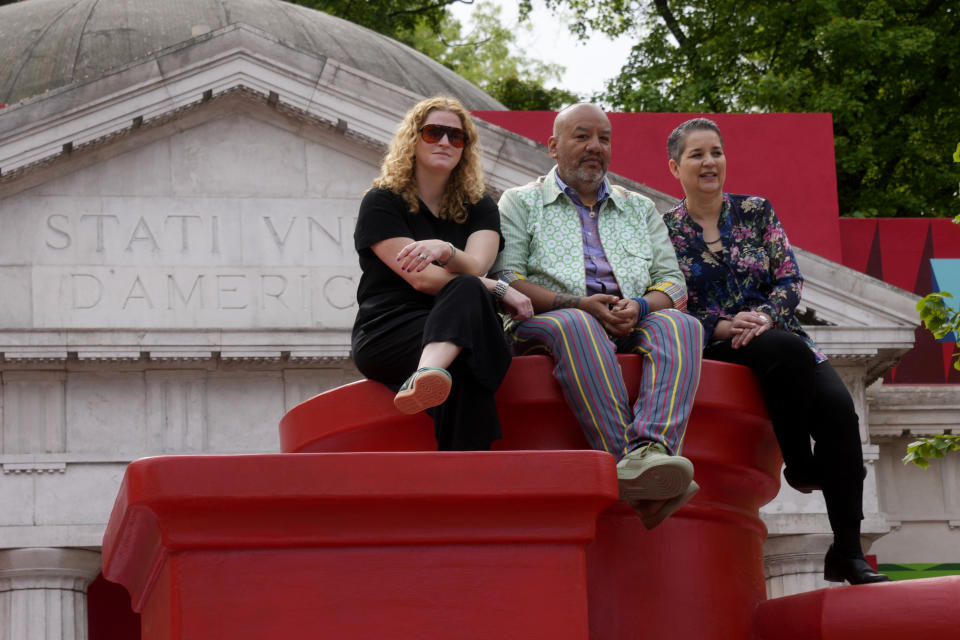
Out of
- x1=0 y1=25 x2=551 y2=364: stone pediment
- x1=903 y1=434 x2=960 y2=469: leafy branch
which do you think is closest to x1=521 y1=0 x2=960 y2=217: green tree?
x1=0 y1=25 x2=551 y2=364: stone pediment

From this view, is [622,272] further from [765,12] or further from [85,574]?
[765,12]

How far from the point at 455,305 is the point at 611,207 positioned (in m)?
1.16

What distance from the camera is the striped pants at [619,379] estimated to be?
4.45m

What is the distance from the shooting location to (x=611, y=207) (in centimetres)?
546

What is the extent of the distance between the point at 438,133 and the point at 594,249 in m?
0.70

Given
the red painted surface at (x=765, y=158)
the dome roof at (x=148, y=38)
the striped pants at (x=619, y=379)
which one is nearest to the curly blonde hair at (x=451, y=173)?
the striped pants at (x=619, y=379)

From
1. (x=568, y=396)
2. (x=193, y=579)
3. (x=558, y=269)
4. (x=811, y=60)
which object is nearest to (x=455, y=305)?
(x=568, y=396)

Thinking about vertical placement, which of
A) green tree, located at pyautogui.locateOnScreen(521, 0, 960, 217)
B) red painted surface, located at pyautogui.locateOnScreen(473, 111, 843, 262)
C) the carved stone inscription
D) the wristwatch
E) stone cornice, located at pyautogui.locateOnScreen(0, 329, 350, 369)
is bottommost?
the wristwatch

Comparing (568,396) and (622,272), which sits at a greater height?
(622,272)

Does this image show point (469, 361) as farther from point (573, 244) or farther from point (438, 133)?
point (573, 244)

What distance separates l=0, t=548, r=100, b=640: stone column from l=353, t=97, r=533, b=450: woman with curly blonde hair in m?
12.5

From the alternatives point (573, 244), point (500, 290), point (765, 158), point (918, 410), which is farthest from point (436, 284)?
point (918, 410)

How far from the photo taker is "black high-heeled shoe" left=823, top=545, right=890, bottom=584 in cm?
474

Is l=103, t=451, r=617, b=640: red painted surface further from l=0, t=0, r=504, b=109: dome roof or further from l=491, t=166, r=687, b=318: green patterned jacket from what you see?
l=0, t=0, r=504, b=109: dome roof
